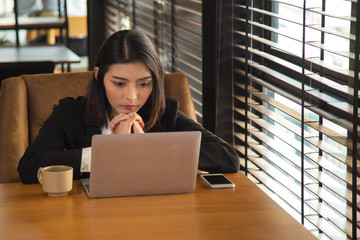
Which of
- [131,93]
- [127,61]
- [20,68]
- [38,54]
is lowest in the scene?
[38,54]

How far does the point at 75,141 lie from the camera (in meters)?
2.07

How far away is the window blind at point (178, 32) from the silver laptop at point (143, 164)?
4.21 feet

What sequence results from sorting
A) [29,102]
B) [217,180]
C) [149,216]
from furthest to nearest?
[29,102] < [217,180] < [149,216]

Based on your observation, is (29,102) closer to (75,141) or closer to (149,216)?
(75,141)

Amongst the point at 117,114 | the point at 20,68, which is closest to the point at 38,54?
the point at 20,68

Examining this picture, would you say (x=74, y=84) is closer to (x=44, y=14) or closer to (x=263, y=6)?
(x=263, y=6)

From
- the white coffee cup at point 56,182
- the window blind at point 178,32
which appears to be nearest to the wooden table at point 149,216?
the white coffee cup at point 56,182

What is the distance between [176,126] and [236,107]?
1.39 ft

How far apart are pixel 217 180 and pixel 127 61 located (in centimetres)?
54

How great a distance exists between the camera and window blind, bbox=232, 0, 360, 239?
172 cm

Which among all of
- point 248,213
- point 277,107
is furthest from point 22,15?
point 248,213

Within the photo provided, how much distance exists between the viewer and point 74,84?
2.23 m

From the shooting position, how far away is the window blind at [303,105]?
172 cm

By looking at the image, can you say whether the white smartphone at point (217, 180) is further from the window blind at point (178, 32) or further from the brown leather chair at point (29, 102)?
the window blind at point (178, 32)
